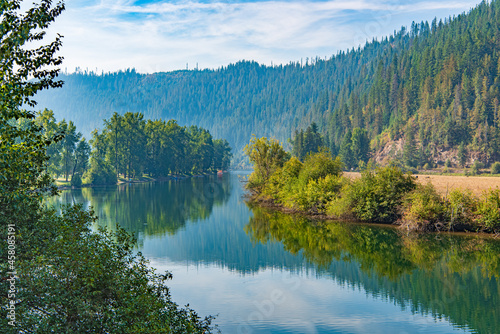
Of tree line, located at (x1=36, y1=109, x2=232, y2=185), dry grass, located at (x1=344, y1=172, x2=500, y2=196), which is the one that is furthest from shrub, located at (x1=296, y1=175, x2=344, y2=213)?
tree line, located at (x1=36, y1=109, x2=232, y2=185)

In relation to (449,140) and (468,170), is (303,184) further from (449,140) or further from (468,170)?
(449,140)

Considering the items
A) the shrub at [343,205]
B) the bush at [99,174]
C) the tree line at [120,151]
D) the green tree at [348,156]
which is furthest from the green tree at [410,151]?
the shrub at [343,205]

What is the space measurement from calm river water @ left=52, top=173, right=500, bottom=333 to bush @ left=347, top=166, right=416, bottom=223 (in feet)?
10.6

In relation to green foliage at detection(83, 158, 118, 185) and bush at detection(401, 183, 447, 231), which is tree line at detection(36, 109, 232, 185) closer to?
green foliage at detection(83, 158, 118, 185)

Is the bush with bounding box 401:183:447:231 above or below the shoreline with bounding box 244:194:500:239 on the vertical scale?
above

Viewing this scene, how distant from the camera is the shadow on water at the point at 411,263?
24953mm

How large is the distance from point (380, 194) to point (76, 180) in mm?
78141

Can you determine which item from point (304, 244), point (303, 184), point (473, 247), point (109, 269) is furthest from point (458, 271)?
point (303, 184)

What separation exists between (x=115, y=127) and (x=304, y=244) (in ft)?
317

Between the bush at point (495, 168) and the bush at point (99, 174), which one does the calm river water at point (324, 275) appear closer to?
the bush at point (99, 174)

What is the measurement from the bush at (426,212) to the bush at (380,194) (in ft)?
10.3

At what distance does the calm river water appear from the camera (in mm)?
22828

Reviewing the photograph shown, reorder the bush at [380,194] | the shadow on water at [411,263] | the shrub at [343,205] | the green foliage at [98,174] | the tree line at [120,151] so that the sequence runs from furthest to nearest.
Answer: the green foliage at [98,174] < the tree line at [120,151] < the shrub at [343,205] < the bush at [380,194] < the shadow on water at [411,263]

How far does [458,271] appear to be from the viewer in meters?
32.4
